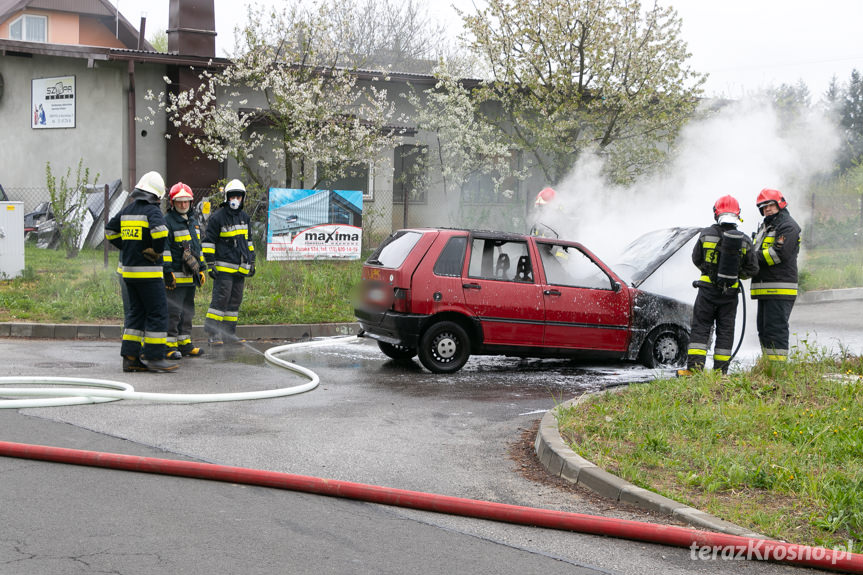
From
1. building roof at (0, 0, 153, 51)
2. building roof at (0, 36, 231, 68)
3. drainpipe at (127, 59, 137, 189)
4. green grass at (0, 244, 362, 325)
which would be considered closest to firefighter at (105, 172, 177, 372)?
green grass at (0, 244, 362, 325)

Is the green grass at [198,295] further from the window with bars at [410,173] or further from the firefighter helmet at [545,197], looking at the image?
the window with bars at [410,173]

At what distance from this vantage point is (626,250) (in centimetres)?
1227

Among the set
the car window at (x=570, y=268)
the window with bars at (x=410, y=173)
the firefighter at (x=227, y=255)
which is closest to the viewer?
the car window at (x=570, y=268)

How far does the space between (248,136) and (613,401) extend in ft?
53.1

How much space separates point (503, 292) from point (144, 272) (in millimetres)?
3726

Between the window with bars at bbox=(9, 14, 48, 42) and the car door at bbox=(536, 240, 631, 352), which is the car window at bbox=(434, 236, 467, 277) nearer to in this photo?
the car door at bbox=(536, 240, 631, 352)

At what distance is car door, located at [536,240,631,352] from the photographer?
1010 centimetres

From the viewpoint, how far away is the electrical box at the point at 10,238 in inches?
585

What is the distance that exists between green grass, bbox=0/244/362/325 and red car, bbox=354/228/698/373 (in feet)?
8.43

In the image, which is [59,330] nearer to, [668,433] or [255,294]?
[255,294]

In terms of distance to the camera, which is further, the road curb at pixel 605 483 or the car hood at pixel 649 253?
the car hood at pixel 649 253

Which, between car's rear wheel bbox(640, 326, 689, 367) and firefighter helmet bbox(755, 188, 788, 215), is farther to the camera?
car's rear wheel bbox(640, 326, 689, 367)

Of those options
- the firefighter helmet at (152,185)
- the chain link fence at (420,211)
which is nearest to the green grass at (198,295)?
the firefighter helmet at (152,185)

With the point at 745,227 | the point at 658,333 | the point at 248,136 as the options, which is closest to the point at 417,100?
the point at 248,136
